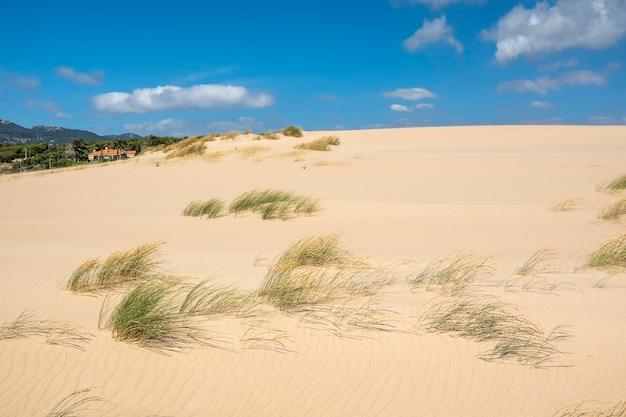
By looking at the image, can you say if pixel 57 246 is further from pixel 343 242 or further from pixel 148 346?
pixel 148 346

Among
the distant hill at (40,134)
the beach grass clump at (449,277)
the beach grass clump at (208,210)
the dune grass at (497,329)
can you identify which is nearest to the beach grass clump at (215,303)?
the dune grass at (497,329)

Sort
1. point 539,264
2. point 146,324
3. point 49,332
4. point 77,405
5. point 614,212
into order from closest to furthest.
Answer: point 77,405
point 146,324
point 49,332
point 539,264
point 614,212

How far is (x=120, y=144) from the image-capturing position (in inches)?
2470

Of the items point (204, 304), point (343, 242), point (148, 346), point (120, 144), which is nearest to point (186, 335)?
point (148, 346)

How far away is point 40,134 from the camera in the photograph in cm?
13550

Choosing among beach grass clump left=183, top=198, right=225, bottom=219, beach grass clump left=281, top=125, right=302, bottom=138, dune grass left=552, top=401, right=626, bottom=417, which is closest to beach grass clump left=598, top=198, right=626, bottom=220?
dune grass left=552, top=401, right=626, bottom=417

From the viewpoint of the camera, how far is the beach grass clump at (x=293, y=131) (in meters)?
40.0

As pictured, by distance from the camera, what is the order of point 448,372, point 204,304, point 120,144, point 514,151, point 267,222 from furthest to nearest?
point 120,144
point 514,151
point 267,222
point 204,304
point 448,372

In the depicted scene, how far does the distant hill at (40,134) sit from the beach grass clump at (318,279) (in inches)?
4677

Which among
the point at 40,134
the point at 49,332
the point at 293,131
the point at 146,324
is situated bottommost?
the point at 49,332

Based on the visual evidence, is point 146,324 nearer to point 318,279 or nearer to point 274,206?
point 318,279

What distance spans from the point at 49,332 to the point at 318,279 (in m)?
3.03

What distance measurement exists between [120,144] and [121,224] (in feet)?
180

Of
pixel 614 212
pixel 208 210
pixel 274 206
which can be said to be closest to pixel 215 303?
pixel 274 206
